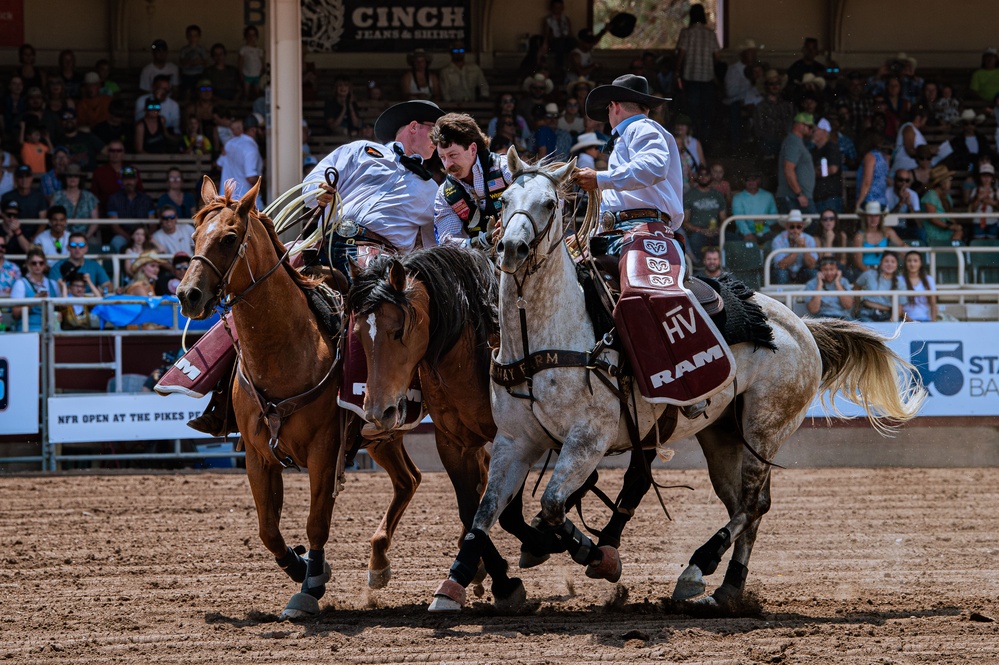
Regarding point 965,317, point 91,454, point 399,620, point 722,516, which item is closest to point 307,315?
point 399,620

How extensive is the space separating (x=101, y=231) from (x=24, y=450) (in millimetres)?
4008

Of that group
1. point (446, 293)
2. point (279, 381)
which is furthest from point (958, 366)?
point (279, 381)

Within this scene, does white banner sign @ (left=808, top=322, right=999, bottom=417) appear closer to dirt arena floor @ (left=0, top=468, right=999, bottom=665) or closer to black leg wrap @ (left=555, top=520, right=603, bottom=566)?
dirt arena floor @ (left=0, top=468, right=999, bottom=665)

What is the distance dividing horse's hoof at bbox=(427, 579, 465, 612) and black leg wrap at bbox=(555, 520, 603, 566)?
54 centimetres

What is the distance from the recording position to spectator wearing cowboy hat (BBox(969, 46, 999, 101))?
60.8 feet

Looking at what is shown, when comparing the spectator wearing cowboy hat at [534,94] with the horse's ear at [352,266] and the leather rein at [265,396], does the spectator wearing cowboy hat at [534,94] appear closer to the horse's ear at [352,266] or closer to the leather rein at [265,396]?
the horse's ear at [352,266]

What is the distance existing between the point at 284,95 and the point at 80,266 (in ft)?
9.13

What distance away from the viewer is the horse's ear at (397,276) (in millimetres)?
5562

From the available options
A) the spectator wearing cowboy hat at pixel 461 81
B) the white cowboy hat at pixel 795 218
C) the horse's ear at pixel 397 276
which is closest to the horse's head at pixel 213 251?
the horse's ear at pixel 397 276

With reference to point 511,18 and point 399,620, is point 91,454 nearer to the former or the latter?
point 399,620

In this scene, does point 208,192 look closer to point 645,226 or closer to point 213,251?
point 213,251

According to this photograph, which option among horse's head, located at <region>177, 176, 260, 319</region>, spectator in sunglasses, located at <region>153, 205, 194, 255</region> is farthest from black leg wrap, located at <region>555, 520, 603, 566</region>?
spectator in sunglasses, located at <region>153, 205, 194, 255</region>

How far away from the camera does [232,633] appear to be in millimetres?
5531

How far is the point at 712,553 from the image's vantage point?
20.4 ft
